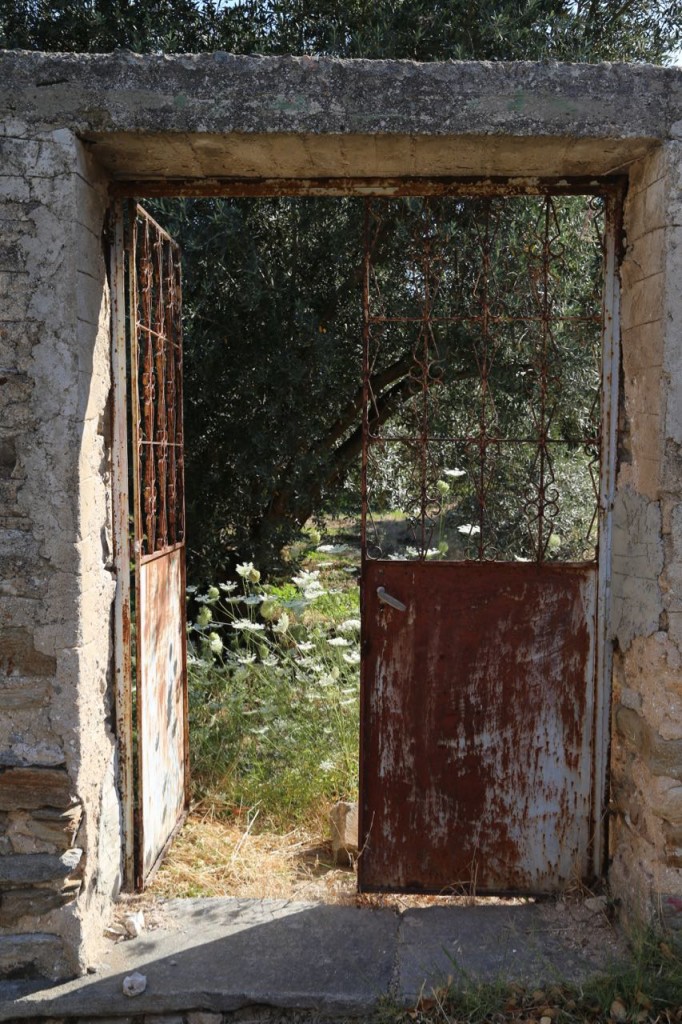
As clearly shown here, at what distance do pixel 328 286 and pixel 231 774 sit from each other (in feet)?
10.2

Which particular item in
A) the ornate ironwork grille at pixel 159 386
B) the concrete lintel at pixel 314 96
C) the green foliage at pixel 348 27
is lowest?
the ornate ironwork grille at pixel 159 386

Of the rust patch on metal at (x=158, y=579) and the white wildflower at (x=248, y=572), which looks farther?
the white wildflower at (x=248, y=572)

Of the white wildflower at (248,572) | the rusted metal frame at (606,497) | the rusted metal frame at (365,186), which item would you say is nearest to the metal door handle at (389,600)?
the rusted metal frame at (606,497)

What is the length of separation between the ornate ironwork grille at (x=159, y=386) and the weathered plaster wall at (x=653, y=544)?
176 centimetres

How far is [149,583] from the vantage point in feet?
10.8

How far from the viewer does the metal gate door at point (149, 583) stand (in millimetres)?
3045

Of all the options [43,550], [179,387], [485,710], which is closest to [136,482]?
[43,550]

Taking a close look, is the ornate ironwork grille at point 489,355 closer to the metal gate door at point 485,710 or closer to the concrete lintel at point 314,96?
the metal gate door at point 485,710

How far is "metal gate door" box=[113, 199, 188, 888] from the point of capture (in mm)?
3045

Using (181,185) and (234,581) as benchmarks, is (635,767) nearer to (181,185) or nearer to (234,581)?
(181,185)

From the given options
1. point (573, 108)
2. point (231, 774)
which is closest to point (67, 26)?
point (573, 108)

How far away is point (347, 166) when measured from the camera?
→ 2.98 metres

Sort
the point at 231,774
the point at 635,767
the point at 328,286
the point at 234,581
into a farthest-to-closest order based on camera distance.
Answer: the point at 234,581
the point at 328,286
the point at 231,774
the point at 635,767

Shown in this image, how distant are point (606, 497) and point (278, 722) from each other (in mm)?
2200
